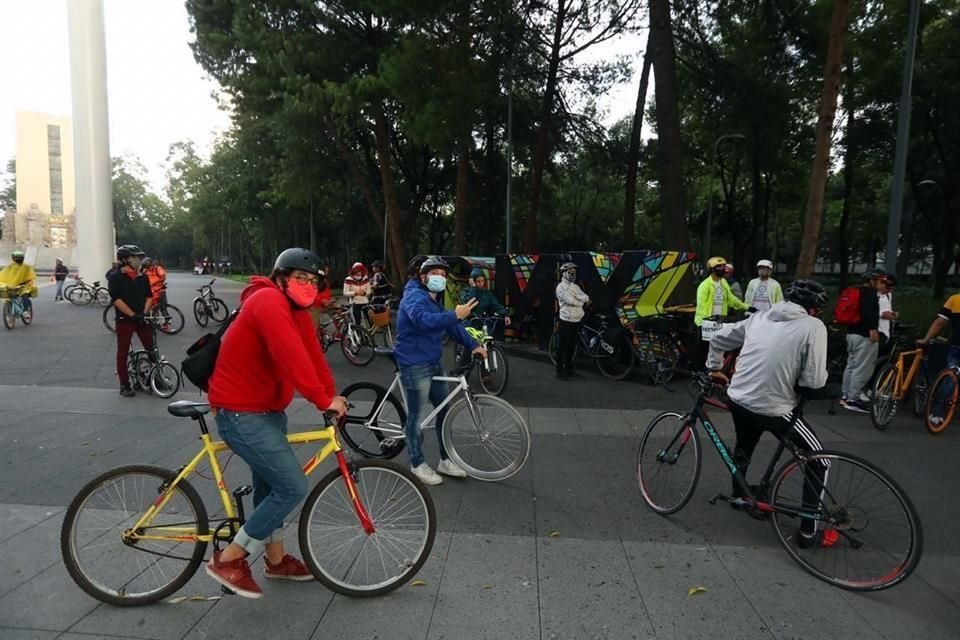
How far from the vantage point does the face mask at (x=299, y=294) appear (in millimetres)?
2809

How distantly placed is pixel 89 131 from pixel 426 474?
2227cm

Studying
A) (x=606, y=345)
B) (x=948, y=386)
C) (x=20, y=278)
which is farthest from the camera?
(x=20, y=278)

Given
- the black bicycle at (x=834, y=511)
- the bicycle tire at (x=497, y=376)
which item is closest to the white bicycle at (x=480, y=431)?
the black bicycle at (x=834, y=511)

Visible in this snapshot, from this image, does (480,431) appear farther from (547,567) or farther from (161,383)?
(161,383)

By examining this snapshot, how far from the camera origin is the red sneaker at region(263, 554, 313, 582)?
123 inches

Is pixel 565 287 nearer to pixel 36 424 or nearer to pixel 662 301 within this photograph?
pixel 662 301

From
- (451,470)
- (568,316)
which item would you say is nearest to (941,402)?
(568,316)

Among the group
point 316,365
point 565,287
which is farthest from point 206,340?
point 565,287

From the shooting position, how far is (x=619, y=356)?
900 centimetres

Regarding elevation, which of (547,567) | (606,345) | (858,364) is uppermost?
(858,364)

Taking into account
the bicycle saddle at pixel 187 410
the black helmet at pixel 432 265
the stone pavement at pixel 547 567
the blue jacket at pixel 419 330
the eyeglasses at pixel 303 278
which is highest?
the black helmet at pixel 432 265

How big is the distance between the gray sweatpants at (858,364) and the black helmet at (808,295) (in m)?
4.21

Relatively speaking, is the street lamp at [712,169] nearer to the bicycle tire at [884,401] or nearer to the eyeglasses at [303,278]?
the bicycle tire at [884,401]

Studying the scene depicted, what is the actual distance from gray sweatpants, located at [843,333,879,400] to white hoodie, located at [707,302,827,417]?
429 centimetres
